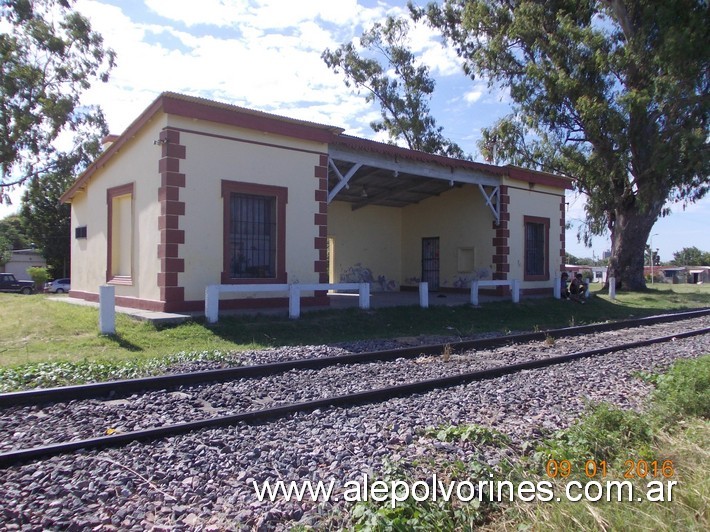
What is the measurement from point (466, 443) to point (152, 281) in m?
9.15

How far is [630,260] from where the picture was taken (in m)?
26.5

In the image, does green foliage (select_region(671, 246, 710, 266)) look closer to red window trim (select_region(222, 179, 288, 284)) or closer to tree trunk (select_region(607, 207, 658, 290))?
tree trunk (select_region(607, 207, 658, 290))

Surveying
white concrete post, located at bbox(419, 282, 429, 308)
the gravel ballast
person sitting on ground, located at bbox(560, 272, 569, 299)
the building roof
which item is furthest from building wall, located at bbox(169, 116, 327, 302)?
person sitting on ground, located at bbox(560, 272, 569, 299)

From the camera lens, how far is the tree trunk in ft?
85.8

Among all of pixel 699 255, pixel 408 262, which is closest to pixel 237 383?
pixel 408 262

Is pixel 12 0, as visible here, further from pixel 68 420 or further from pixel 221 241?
pixel 68 420

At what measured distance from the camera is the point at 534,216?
20.8 metres

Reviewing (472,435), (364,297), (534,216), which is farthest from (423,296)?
(472,435)

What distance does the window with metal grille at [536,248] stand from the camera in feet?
67.7

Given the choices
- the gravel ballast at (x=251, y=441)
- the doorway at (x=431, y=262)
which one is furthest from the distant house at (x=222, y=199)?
the gravel ballast at (x=251, y=441)

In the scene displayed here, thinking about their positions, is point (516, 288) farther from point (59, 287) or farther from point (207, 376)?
point (59, 287)

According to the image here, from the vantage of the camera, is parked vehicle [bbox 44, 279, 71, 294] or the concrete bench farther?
parked vehicle [bbox 44, 279, 71, 294]

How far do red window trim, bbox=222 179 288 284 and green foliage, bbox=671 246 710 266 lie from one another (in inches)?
5184

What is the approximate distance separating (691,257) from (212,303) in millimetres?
140463
